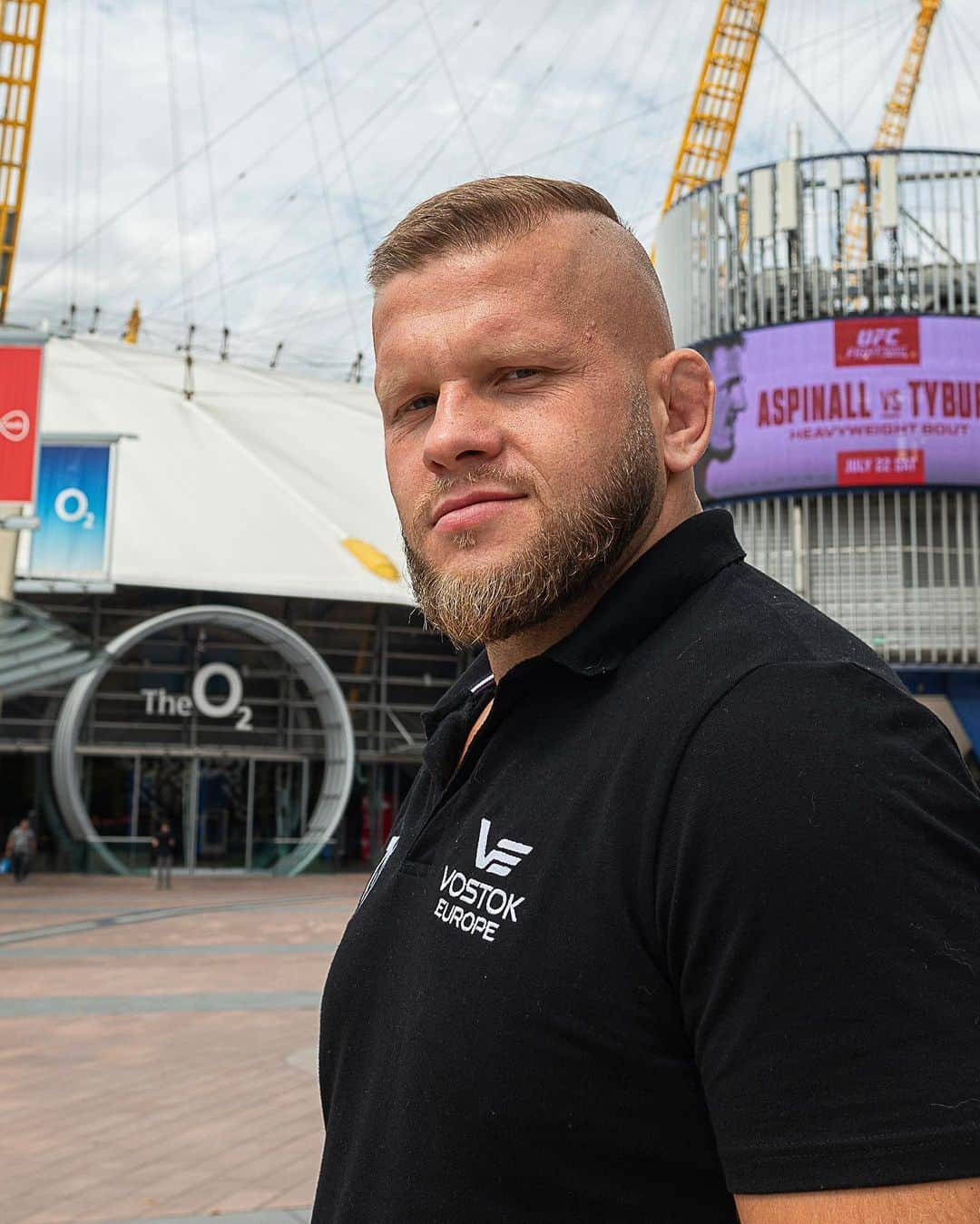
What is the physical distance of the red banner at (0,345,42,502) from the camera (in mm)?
17578

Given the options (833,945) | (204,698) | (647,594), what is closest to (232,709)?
(204,698)

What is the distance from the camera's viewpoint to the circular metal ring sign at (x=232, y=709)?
79.5 feet

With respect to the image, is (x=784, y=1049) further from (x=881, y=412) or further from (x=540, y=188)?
(x=881, y=412)

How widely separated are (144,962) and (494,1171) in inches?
482

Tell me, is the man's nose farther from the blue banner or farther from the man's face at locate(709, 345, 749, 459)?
the man's face at locate(709, 345, 749, 459)

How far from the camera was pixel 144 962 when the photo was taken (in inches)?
496

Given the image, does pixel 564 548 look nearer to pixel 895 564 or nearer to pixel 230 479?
pixel 895 564

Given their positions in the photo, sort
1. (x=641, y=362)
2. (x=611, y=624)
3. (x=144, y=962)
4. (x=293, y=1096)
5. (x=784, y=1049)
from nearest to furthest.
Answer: (x=784, y=1049) → (x=611, y=624) → (x=641, y=362) → (x=293, y=1096) → (x=144, y=962)

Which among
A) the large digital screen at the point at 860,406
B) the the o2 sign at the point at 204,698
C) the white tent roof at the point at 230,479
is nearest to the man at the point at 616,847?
the white tent roof at the point at 230,479

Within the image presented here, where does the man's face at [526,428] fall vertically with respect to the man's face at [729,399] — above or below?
below

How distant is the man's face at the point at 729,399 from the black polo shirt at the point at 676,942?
25969 millimetres

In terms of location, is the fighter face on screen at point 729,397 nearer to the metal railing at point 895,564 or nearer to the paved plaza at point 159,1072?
the metal railing at point 895,564

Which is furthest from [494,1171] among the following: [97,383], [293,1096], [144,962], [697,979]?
[97,383]

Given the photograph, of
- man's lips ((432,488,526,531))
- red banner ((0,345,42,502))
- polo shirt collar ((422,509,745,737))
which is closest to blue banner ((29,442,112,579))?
red banner ((0,345,42,502))
